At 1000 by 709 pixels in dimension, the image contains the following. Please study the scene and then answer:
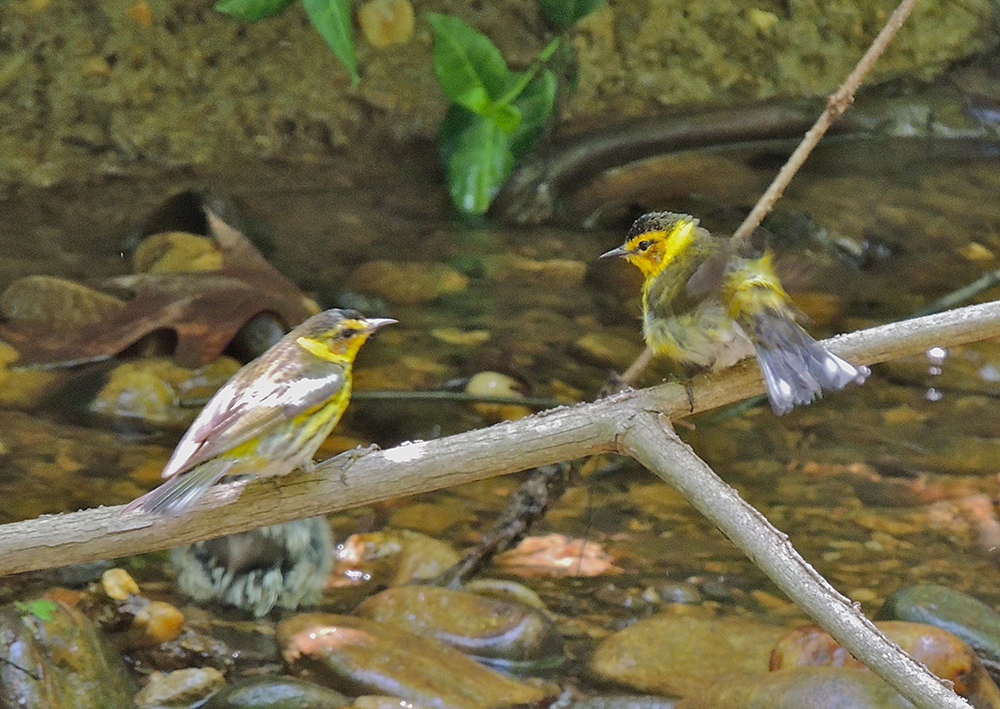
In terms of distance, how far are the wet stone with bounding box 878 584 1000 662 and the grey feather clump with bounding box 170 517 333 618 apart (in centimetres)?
224

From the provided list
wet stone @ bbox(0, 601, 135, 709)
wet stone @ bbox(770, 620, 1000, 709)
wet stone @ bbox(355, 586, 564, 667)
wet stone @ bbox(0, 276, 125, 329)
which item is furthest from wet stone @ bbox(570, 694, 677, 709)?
wet stone @ bbox(0, 276, 125, 329)

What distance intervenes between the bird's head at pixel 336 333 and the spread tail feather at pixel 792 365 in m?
1.14

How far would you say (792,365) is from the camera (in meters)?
3.04

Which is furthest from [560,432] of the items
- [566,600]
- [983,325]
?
[566,600]

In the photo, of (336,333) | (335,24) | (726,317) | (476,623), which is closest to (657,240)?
(726,317)

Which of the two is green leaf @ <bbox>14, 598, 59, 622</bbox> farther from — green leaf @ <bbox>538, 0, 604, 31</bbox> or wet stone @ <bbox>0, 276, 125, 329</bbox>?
green leaf @ <bbox>538, 0, 604, 31</bbox>

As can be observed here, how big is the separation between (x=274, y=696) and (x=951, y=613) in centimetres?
243

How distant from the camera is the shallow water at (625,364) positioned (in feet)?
16.4

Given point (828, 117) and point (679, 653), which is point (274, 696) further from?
point (828, 117)

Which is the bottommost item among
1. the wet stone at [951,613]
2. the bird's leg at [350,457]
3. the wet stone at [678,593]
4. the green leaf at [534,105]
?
the wet stone at [678,593]

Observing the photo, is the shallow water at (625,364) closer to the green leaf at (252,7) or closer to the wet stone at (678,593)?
the wet stone at (678,593)

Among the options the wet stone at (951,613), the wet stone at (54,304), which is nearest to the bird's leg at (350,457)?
the wet stone at (951,613)

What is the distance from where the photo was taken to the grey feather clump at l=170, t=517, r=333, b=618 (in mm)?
4266

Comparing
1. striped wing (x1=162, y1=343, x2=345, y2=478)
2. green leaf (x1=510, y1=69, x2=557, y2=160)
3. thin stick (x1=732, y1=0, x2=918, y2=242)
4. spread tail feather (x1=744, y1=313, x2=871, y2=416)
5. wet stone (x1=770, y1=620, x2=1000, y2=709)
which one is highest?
thin stick (x1=732, y1=0, x2=918, y2=242)
